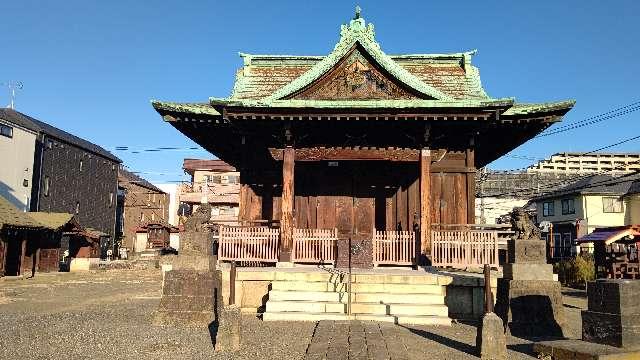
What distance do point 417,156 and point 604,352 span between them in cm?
883


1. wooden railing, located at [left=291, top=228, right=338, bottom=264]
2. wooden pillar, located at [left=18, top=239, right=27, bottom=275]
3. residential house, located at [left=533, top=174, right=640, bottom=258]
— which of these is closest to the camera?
wooden railing, located at [left=291, top=228, right=338, bottom=264]

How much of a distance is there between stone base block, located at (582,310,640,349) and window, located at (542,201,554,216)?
44544 mm

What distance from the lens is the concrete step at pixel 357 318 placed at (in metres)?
10.4

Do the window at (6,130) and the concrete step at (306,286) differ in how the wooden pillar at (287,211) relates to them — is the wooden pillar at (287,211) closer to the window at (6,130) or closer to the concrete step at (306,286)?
the concrete step at (306,286)

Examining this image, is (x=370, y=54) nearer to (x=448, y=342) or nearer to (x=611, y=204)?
(x=448, y=342)

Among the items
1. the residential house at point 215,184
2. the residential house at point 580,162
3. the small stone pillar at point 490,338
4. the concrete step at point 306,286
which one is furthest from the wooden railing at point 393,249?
the residential house at point 580,162

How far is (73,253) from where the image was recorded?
39969mm

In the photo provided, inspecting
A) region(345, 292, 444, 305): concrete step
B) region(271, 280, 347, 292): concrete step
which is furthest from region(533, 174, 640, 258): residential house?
region(271, 280, 347, 292): concrete step

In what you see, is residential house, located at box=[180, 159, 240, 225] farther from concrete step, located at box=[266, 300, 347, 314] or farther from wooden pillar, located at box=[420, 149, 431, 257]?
concrete step, located at box=[266, 300, 347, 314]

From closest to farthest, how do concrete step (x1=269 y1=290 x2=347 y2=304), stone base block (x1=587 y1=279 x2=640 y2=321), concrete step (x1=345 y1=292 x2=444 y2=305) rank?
stone base block (x1=587 y1=279 x2=640 y2=321), concrete step (x1=345 y1=292 x2=444 y2=305), concrete step (x1=269 y1=290 x2=347 y2=304)

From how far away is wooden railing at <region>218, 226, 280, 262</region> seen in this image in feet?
46.3

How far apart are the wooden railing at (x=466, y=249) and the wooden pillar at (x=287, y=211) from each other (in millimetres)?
4290

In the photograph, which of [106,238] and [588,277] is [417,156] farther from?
[106,238]

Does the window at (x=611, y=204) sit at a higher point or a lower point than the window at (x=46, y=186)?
lower
